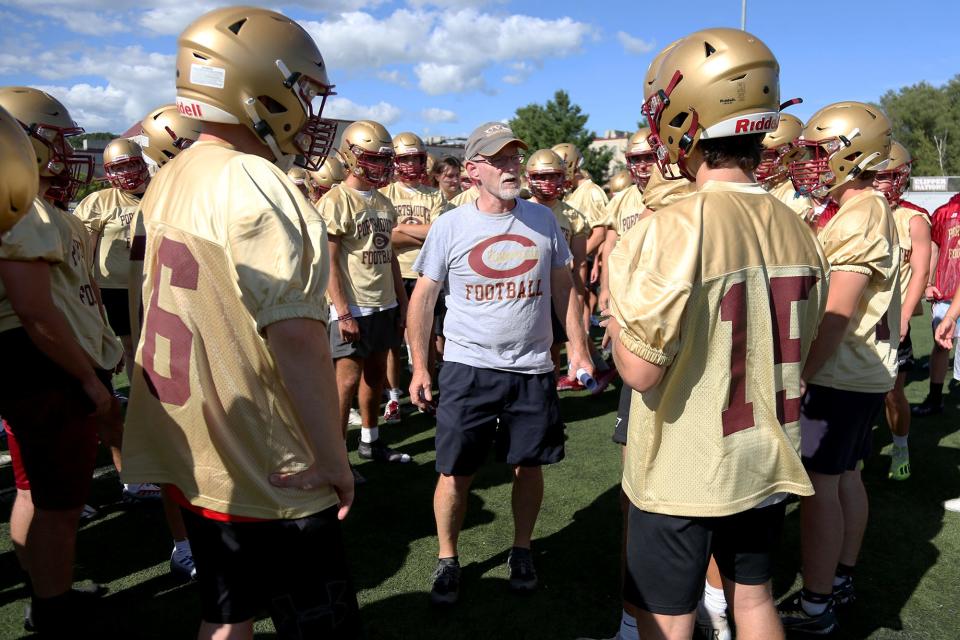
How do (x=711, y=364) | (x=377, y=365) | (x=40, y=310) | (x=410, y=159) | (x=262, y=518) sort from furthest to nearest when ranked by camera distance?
(x=410, y=159) → (x=377, y=365) → (x=40, y=310) → (x=711, y=364) → (x=262, y=518)

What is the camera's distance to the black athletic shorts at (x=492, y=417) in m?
3.49

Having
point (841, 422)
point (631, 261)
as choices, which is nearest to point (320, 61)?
point (631, 261)

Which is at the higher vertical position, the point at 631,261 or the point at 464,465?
the point at 631,261

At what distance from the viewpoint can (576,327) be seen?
395 cm

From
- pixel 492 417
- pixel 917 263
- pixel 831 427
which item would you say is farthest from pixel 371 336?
pixel 917 263

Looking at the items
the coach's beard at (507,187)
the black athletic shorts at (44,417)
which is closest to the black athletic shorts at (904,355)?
the coach's beard at (507,187)

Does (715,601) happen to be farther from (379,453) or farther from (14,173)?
(14,173)

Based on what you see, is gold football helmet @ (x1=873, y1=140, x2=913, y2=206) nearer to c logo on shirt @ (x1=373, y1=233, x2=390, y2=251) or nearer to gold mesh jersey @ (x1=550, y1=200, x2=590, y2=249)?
gold mesh jersey @ (x1=550, y1=200, x2=590, y2=249)

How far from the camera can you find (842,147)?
3104mm

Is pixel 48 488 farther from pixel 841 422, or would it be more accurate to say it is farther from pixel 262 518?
pixel 841 422

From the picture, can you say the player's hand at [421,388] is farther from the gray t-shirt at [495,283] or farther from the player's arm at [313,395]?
the player's arm at [313,395]

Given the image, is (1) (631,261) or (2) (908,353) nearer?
(1) (631,261)

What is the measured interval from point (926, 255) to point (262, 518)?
4707mm

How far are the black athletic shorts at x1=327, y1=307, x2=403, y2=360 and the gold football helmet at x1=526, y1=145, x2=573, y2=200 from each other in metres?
2.19
